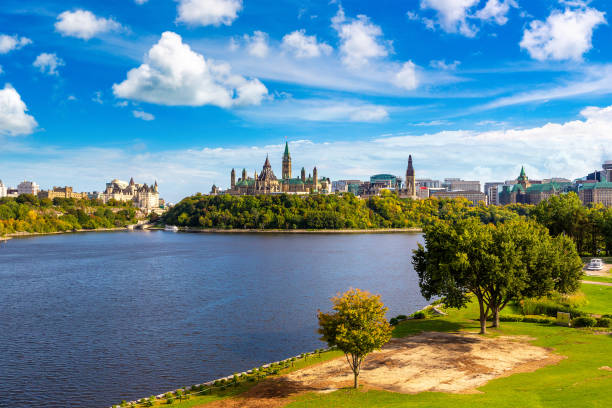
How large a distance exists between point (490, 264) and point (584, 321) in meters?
8.26

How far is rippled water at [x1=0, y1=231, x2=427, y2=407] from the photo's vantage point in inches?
1133

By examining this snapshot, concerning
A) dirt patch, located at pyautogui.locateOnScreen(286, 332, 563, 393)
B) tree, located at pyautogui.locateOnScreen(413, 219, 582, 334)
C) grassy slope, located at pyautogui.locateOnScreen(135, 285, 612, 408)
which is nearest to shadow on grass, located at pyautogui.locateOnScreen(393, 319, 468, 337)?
tree, located at pyautogui.locateOnScreen(413, 219, 582, 334)

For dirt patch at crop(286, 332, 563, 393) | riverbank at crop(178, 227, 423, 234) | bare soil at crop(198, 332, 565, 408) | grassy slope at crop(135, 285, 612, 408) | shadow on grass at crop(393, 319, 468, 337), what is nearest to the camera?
grassy slope at crop(135, 285, 612, 408)

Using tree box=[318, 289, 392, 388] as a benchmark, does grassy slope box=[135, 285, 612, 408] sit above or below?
below

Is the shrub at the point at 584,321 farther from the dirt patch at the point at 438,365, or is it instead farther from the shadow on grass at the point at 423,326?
the shadow on grass at the point at 423,326

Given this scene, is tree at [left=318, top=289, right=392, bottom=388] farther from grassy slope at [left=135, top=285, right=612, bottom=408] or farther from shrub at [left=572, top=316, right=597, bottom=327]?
shrub at [left=572, top=316, right=597, bottom=327]

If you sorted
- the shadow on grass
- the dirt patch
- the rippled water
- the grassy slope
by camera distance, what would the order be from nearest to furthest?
the grassy slope < the dirt patch < the rippled water < the shadow on grass

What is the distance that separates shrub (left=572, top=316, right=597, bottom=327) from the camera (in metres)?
32.1

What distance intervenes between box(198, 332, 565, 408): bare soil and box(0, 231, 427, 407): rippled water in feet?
20.7

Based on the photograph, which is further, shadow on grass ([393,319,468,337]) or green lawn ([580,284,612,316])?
green lawn ([580,284,612,316])

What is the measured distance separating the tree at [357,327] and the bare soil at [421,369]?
2.30 m

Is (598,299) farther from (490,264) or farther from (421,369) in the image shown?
(421,369)

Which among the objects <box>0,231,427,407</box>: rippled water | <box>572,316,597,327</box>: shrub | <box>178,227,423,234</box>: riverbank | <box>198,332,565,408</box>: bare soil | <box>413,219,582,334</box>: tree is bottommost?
<box>0,231,427,407</box>: rippled water

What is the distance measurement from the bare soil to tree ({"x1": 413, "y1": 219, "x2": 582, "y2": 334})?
3254 millimetres
